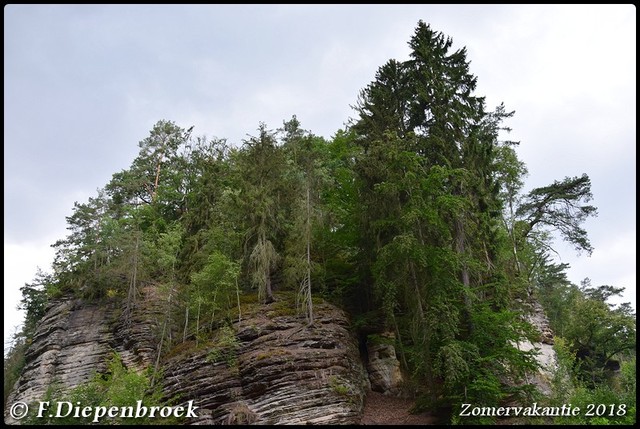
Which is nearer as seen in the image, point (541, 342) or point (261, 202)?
point (541, 342)

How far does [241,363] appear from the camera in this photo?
664 inches

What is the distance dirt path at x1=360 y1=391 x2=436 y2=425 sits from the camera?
15445 mm

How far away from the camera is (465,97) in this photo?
2150cm

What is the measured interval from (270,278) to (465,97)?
45.6 ft

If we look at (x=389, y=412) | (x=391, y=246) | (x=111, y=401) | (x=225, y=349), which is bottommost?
(x=389, y=412)

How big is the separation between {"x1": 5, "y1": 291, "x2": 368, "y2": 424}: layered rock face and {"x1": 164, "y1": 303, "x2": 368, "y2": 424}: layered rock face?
4cm

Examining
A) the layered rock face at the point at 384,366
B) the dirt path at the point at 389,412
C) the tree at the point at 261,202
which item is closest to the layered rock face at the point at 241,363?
the dirt path at the point at 389,412

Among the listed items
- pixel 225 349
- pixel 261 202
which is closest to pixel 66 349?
→ pixel 225 349

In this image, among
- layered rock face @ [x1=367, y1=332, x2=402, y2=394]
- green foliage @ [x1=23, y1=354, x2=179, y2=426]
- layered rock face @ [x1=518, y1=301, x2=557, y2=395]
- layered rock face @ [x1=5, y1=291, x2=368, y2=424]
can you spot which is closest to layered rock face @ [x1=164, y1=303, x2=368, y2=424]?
layered rock face @ [x1=5, y1=291, x2=368, y2=424]

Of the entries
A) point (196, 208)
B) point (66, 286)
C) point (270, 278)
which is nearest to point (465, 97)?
point (270, 278)

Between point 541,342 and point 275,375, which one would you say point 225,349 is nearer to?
point 275,375

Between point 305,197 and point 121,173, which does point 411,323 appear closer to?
point 305,197

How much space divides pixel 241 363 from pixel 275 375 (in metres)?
1.69

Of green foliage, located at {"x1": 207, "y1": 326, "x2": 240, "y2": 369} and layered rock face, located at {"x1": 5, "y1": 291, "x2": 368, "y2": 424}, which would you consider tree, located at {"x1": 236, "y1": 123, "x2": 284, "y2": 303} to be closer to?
layered rock face, located at {"x1": 5, "y1": 291, "x2": 368, "y2": 424}
